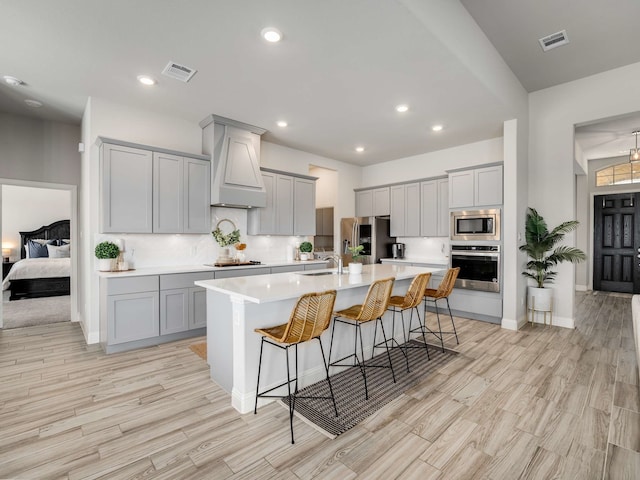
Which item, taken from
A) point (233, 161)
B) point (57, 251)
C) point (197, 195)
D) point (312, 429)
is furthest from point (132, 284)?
point (57, 251)

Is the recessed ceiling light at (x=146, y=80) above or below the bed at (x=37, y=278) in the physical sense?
above

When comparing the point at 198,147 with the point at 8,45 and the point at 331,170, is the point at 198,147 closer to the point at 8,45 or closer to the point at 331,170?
the point at 8,45

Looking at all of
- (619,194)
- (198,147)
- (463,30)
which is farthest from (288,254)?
(619,194)

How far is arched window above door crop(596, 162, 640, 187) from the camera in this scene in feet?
23.1

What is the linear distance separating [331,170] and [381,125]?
95.1 inches

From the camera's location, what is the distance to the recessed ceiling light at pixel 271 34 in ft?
8.42

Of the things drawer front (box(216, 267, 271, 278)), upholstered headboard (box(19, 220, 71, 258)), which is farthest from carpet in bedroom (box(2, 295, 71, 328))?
drawer front (box(216, 267, 271, 278))

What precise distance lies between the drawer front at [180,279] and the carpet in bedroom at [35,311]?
2537 mm

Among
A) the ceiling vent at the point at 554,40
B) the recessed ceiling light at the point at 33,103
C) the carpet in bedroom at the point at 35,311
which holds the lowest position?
the carpet in bedroom at the point at 35,311

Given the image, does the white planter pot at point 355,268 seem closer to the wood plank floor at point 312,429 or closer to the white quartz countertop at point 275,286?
the white quartz countertop at point 275,286

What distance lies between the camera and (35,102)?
4082mm

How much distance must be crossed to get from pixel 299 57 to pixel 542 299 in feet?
15.2

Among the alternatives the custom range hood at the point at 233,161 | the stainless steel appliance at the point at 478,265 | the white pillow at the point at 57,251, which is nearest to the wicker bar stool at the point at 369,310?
the custom range hood at the point at 233,161

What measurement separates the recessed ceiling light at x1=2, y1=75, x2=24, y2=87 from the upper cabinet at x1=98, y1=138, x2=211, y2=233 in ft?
3.21
